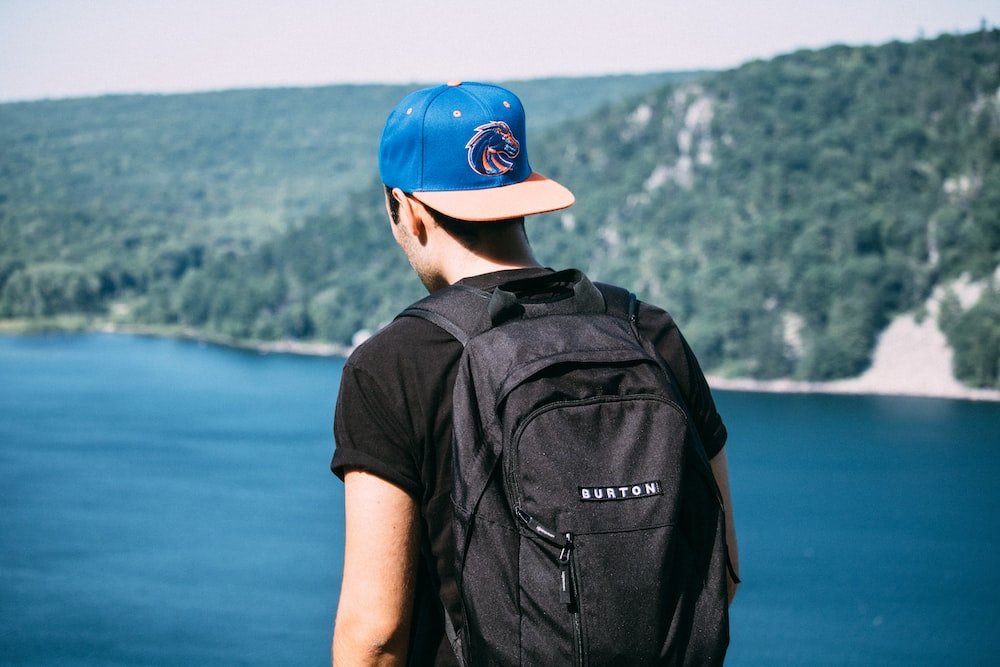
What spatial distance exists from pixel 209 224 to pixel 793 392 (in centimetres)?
7444

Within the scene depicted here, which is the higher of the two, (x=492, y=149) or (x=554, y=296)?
(x=492, y=149)

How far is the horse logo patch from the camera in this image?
4.75 feet

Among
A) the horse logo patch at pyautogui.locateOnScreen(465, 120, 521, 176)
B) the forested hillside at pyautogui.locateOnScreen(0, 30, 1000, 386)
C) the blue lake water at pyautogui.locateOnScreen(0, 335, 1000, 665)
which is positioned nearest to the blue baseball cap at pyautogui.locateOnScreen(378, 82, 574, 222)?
the horse logo patch at pyautogui.locateOnScreen(465, 120, 521, 176)

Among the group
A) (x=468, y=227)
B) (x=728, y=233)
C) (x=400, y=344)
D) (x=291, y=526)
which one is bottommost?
(x=291, y=526)

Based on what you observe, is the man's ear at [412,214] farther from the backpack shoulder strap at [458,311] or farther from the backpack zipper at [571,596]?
the backpack zipper at [571,596]

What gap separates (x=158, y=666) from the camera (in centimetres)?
2847

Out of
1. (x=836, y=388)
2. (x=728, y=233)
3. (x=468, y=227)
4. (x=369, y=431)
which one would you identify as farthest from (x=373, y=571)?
(x=728, y=233)

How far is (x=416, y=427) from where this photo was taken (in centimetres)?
137

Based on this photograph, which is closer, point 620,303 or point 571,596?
point 571,596

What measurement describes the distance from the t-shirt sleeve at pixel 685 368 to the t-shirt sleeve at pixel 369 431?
338 mm

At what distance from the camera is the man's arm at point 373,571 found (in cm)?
135

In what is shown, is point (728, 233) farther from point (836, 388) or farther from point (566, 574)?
point (566, 574)

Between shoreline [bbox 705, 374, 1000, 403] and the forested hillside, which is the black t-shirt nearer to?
shoreline [bbox 705, 374, 1000, 403]

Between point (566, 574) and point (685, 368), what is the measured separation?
363mm
